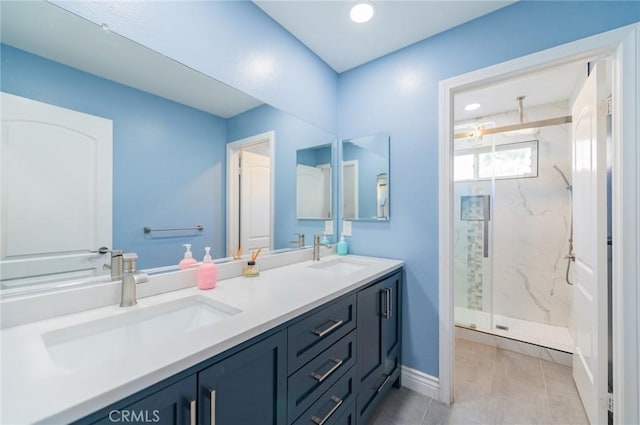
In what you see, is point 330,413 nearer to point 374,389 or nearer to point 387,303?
point 374,389

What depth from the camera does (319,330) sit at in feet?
3.59

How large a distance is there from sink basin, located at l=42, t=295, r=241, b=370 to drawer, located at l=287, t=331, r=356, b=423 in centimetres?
36

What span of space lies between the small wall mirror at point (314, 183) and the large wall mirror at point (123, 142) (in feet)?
1.83

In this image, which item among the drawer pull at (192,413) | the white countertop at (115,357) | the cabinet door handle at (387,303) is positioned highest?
the white countertop at (115,357)

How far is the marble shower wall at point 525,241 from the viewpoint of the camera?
2.69 metres

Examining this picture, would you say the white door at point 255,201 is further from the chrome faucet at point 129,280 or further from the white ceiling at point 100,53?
the chrome faucet at point 129,280

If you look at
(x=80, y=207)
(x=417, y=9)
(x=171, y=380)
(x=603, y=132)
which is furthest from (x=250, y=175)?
(x=603, y=132)

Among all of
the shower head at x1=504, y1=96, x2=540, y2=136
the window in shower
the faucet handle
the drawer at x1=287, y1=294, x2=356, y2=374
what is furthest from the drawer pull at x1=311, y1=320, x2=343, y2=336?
the shower head at x1=504, y1=96, x2=540, y2=136

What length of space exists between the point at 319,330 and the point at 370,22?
185cm

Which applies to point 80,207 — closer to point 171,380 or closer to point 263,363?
point 171,380

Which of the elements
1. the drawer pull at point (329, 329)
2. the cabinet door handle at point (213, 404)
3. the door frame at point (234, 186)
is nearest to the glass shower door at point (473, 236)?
the drawer pull at point (329, 329)

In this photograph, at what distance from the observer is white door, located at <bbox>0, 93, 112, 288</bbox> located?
82cm

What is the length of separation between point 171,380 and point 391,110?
1991 mm

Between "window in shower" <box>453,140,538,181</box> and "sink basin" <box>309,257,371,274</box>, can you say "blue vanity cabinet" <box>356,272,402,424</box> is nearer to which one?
"sink basin" <box>309,257,371,274</box>
